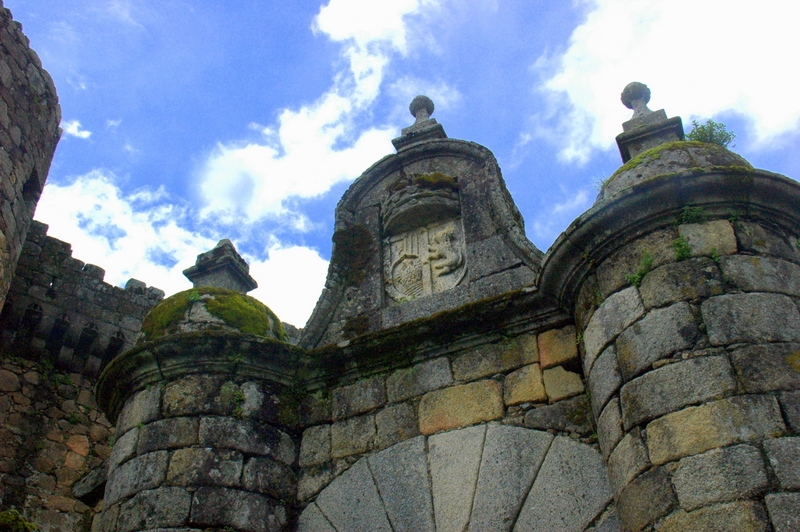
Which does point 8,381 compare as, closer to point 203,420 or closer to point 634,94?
point 203,420

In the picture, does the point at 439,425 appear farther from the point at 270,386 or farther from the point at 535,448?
the point at 270,386

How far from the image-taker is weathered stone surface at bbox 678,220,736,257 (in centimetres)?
415

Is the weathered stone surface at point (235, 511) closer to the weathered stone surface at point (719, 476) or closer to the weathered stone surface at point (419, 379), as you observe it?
the weathered stone surface at point (419, 379)

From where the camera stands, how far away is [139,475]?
4.97 m

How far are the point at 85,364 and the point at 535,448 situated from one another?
8.28 meters

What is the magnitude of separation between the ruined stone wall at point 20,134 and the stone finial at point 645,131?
21.3 feet

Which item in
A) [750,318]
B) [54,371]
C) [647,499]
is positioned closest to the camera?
[647,499]

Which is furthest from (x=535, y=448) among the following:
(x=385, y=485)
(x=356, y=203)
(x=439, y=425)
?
(x=356, y=203)

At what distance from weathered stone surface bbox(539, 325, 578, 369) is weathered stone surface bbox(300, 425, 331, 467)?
153cm

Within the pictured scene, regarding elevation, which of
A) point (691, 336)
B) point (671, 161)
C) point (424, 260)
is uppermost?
point (424, 260)

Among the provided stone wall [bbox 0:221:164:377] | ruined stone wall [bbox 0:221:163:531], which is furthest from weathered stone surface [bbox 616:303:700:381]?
stone wall [bbox 0:221:164:377]

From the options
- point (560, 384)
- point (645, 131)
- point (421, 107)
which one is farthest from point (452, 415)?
point (421, 107)

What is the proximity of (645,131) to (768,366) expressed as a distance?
97.7 inches

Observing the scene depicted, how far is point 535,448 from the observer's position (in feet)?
14.7
